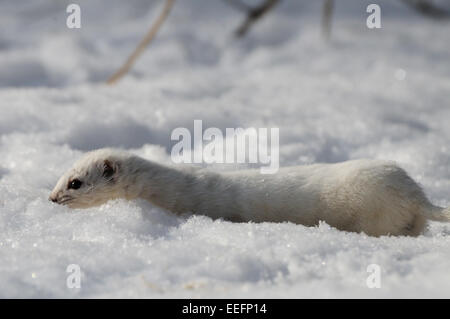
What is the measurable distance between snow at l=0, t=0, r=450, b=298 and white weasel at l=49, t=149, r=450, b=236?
0.45 feet

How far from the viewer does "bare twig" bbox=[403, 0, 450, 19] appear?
9.74m

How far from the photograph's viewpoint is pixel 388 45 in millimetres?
8727

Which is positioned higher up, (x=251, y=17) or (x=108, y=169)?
(x=251, y=17)

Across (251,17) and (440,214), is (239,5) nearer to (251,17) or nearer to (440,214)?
(251,17)

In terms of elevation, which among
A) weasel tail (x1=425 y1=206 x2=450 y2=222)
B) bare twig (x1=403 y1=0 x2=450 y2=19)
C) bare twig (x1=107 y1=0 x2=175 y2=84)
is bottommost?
→ weasel tail (x1=425 y1=206 x2=450 y2=222)

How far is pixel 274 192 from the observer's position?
397cm

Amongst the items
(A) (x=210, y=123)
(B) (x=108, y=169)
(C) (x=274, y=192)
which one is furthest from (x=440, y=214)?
(A) (x=210, y=123)

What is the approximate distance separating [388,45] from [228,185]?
5355 millimetres

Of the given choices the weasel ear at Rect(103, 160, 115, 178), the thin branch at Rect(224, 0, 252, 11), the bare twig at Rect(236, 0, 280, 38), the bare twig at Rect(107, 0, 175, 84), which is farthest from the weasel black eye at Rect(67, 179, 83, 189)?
the thin branch at Rect(224, 0, 252, 11)

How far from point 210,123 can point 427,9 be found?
5131mm

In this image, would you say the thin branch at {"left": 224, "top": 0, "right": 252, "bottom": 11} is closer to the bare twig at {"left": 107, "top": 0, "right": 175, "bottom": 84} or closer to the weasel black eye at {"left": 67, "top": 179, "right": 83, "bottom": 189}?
the bare twig at {"left": 107, "top": 0, "right": 175, "bottom": 84}

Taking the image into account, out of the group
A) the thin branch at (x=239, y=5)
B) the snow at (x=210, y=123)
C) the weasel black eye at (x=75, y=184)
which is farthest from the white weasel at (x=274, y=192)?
the thin branch at (x=239, y=5)

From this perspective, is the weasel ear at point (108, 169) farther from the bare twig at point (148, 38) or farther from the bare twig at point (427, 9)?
the bare twig at point (427, 9)
